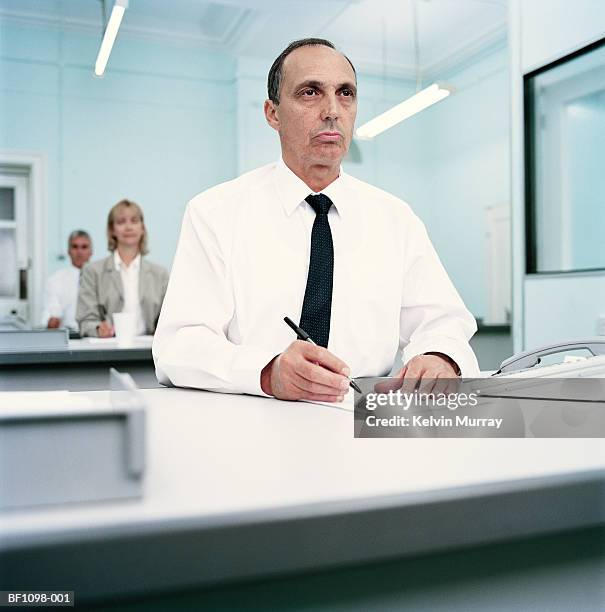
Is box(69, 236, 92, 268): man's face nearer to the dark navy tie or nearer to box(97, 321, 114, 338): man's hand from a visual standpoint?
box(97, 321, 114, 338): man's hand

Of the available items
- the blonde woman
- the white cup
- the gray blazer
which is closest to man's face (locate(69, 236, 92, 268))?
the blonde woman

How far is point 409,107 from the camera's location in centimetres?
555

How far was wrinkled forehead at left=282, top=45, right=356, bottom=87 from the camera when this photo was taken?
5.15 feet

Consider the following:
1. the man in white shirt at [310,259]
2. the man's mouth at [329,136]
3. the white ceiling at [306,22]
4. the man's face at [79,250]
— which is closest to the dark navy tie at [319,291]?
the man in white shirt at [310,259]

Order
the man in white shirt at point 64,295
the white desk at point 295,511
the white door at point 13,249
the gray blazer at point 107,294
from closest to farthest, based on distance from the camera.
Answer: the white desk at point 295,511 → the gray blazer at point 107,294 → the man in white shirt at point 64,295 → the white door at point 13,249

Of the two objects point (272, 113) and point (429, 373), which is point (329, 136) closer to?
point (272, 113)

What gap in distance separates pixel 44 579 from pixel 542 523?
425 mm

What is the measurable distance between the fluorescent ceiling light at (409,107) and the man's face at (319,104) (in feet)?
12.4

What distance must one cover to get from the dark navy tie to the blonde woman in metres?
2.44

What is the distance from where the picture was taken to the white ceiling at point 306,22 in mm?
6707

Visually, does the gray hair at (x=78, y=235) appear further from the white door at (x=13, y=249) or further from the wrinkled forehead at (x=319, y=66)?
the wrinkled forehead at (x=319, y=66)

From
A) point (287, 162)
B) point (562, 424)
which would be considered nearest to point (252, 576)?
point (562, 424)

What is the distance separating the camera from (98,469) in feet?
1.69

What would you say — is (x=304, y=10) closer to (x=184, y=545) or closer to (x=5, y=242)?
(x=5, y=242)
